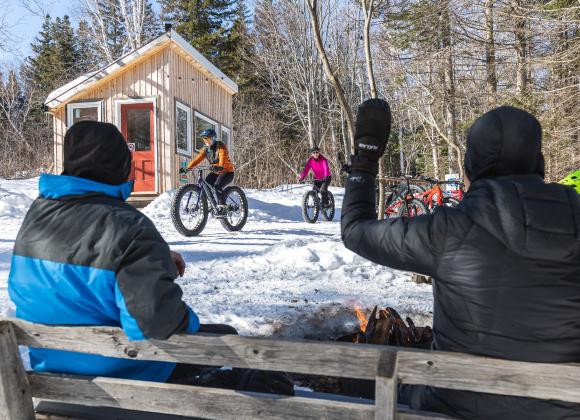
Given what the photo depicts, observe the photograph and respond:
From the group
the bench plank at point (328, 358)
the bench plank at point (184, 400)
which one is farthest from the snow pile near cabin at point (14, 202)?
the bench plank at point (328, 358)

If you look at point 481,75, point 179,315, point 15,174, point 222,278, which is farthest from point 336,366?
point 15,174

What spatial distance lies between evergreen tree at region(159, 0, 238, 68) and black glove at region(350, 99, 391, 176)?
3176 cm

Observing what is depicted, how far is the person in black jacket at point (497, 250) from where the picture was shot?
151 cm

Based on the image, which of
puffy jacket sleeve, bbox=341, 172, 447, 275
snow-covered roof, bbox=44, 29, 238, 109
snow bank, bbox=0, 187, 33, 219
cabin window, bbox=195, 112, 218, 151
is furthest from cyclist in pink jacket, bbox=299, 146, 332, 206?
puffy jacket sleeve, bbox=341, 172, 447, 275

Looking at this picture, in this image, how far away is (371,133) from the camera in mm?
1690

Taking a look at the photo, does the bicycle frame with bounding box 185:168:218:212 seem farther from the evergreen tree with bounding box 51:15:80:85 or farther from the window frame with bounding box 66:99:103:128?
the evergreen tree with bounding box 51:15:80:85

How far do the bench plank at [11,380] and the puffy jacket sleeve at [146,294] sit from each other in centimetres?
47

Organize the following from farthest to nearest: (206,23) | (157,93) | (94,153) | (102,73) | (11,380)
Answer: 1. (206,23)
2. (157,93)
3. (102,73)
4. (94,153)
5. (11,380)

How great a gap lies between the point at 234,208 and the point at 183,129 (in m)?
6.43

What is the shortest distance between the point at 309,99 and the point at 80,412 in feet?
101

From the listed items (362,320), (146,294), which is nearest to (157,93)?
(362,320)

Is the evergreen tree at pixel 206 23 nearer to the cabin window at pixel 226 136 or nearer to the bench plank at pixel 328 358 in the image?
the cabin window at pixel 226 136

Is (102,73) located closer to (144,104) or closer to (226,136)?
(144,104)

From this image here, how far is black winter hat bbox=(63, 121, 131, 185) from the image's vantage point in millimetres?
1985
